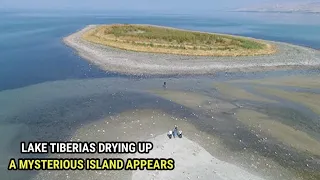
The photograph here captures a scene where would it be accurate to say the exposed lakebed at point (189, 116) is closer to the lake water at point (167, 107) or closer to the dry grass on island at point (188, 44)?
the lake water at point (167, 107)

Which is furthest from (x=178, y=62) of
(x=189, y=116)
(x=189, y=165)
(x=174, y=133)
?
(x=189, y=165)

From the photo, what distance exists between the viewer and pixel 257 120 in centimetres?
3000

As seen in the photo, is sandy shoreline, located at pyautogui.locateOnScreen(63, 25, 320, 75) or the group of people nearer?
the group of people

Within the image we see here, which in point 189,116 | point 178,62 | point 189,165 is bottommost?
point 189,165

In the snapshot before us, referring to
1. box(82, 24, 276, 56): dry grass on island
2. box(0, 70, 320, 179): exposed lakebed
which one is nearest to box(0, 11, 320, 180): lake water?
box(0, 70, 320, 179): exposed lakebed

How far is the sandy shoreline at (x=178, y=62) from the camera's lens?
48.8m

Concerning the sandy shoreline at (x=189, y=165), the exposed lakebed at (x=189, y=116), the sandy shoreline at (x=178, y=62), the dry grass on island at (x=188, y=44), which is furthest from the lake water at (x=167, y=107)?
the dry grass on island at (x=188, y=44)

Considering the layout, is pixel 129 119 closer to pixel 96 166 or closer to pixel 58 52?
pixel 96 166

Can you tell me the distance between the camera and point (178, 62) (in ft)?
175

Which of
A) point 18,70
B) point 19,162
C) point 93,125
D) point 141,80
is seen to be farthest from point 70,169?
point 18,70

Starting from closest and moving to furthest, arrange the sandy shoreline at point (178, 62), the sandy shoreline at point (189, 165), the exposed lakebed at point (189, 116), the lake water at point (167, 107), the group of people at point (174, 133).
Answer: the sandy shoreline at point (189, 165), the exposed lakebed at point (189, 116), the lake water at point (167, 107), the group of people at point (174, 133), the sandy shoreline at point (178, 62)

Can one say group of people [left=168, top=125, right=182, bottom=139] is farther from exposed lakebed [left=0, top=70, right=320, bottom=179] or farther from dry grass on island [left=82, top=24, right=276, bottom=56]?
dry grass on island [left=82, top=24, right=276, bottom=56]

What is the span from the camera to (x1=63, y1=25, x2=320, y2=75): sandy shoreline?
160ft

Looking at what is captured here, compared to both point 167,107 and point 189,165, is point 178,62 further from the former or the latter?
point 189,165
